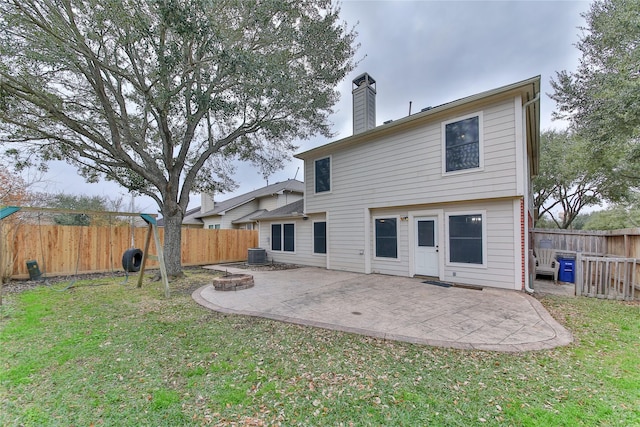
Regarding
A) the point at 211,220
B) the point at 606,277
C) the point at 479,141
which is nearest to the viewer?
the point at 606,277

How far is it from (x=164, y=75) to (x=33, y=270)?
733cm

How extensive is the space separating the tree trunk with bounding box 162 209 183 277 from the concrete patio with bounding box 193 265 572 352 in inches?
85.1

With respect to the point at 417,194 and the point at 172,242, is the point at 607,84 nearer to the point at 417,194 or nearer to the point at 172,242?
the point at 417,194

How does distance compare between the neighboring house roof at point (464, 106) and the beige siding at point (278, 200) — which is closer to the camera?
the neighboring house roof at point (464, 106)

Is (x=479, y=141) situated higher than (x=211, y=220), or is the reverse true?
(x=479, y=141)

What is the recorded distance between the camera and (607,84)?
7367mm

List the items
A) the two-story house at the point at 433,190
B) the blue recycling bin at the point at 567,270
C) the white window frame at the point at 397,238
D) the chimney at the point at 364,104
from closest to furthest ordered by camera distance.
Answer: the two-story house at the point at 433,190 < the blue recycling bin at the point at 567,270 < the white window frame at the point at 397,238 < the chimney at the point at 364,104

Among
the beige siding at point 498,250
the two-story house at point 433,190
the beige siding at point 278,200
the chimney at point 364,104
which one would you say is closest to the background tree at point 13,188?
the two-story house at point 433,190

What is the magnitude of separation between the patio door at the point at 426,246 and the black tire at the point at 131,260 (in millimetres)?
A: 8429

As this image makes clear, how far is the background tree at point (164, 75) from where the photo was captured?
17.1 ft

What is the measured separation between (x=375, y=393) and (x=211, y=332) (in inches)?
103

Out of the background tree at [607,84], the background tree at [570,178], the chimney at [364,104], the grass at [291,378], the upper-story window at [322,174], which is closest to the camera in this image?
the grass at [291,378]

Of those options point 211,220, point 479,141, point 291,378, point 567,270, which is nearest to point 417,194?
point 479,141

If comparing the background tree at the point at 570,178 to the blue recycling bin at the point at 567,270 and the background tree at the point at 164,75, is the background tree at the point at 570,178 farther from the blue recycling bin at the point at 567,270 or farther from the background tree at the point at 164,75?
the background tree at the point at 164,75
